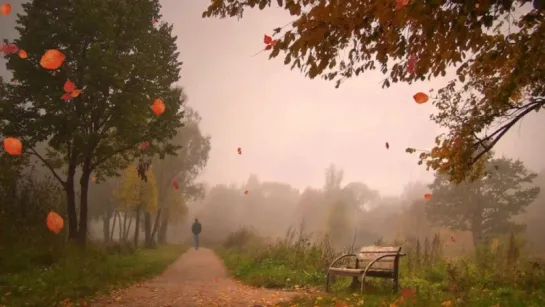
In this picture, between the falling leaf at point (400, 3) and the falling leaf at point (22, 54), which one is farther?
the falling leaf at point (22, 54)

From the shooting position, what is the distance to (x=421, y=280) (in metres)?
8.20

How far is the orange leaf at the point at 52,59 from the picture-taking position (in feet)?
35.1

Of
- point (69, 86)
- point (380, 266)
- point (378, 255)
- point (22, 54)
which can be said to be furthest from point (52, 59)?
point (380, 266)

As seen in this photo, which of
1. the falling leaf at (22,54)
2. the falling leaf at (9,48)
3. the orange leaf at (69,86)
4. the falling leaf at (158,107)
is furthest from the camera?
the falling leaf at (158,107)

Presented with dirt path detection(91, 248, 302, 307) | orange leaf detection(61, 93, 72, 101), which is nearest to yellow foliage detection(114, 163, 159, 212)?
orange leaf detection(61, 93, 72, 101)

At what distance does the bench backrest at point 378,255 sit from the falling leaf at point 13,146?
11.4 meters

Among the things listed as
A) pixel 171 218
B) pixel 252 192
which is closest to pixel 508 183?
pixel 171 218

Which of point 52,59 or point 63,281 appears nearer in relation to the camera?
point 63,281

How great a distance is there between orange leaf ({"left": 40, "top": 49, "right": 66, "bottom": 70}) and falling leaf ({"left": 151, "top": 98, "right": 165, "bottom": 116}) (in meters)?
3.18

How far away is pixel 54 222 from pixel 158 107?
16.4 ft

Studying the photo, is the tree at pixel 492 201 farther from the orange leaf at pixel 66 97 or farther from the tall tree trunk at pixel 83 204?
the orange leaf at pixel 66 97

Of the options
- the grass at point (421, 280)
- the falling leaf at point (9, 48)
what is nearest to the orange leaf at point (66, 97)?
the falling leaf at point (9, 48)

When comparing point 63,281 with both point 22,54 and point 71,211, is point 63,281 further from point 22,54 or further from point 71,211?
point 22,54

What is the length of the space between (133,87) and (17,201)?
4909 millimetres
